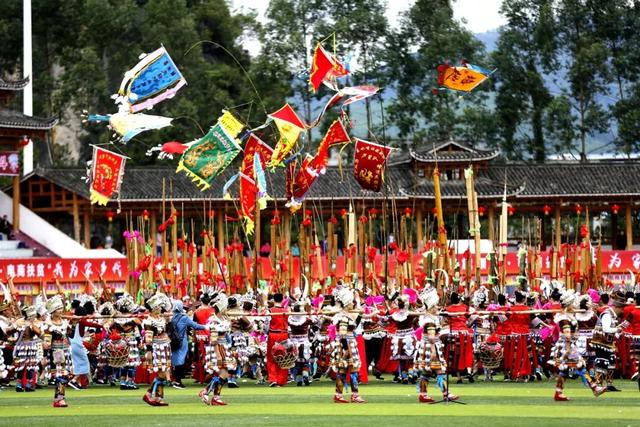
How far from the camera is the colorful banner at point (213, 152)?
85.7 feet

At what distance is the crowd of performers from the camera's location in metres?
21.3

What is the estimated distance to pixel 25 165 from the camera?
54844 millimetres

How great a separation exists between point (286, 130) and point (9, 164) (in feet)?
88.8

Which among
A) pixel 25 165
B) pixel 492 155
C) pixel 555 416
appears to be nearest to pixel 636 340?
pixel 555 416

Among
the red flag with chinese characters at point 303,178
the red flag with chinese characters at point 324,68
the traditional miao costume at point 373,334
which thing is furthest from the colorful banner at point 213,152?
the traditional miao costume at point 373,334

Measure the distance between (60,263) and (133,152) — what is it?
1588cm

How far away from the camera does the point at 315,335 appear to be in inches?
989

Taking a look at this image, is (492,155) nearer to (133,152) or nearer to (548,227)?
(548,227)

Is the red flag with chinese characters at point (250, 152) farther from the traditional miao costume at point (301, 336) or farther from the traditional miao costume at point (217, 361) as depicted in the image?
the traditional miao costume at point (217, 361)

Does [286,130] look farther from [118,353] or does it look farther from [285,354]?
[118,353]

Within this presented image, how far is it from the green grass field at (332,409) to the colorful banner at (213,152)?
4.29 m

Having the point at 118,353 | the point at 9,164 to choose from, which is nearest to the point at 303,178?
the point at 118,353

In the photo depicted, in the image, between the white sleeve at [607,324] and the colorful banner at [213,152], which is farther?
the colorful banner at [213,152]

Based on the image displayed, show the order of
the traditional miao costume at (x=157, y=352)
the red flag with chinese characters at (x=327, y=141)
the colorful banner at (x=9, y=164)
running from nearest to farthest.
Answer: the traditional miao costume at (x=157, y=352), the red flag with chinese characters at (x=327, y=141), the colorful banner at (x=9, y=164)
